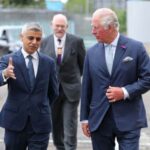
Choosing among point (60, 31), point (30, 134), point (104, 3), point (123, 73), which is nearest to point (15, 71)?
point (30, 134)

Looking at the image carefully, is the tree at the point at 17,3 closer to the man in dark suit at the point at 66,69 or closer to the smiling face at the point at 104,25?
the man in dark suit at the point at 66,69

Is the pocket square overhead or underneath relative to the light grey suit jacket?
overhead

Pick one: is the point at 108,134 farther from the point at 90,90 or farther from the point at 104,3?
the point at 104,3

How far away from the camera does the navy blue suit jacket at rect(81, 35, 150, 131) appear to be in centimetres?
587

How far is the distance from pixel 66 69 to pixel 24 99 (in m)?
2.29

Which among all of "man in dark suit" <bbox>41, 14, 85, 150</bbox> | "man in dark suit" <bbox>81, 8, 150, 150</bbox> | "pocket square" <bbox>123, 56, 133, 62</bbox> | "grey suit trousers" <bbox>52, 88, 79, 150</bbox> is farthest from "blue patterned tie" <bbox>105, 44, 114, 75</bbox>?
"grey suit trousers" <bbox>52, 88, 79, 150</bbox>

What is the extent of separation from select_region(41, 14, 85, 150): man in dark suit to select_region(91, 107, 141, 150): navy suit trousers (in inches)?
88.6

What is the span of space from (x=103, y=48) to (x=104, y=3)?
4310 inches

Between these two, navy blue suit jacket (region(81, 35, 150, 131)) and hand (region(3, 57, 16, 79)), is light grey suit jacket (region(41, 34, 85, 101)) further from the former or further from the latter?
hand (region(3, 57, 16, 79))

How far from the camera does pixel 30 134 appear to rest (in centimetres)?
608

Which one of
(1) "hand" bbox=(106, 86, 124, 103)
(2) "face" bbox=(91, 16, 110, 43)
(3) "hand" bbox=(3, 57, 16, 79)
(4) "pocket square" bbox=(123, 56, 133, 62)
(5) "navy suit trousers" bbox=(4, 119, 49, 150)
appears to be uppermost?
(2) "face" bbox=(91, 16, 110, 43)

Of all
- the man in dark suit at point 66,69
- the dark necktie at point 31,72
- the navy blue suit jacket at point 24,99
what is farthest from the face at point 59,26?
the dark necktie at point 31,72

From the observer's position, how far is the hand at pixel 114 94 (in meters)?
5.79

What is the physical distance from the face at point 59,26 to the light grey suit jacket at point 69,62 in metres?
→ 0.13
